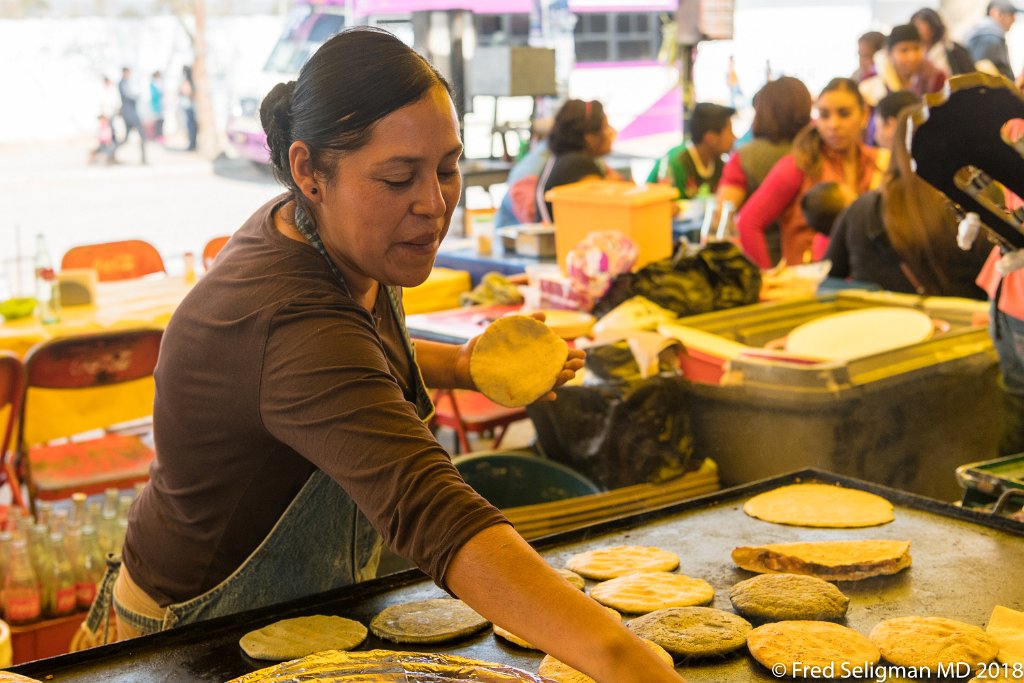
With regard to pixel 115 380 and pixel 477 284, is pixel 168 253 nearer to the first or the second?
pixel 477 284

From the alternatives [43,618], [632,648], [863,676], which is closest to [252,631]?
[632,648]

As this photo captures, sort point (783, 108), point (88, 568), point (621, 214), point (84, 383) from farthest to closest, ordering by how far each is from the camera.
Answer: point (783, 108)
point (621, 214)
point (84, 383)
point (88, 568)

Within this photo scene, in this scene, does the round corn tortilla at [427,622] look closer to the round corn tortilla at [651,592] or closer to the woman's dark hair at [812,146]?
the round corn tortilla at [651,592]

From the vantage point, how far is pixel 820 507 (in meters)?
2.03

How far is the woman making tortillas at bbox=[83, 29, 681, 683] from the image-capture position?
1.12 metres

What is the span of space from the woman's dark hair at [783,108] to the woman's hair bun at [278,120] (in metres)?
4.44

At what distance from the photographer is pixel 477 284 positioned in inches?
186

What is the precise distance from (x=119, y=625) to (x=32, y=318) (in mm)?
2627

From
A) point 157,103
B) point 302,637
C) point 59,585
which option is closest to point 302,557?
point 302,637

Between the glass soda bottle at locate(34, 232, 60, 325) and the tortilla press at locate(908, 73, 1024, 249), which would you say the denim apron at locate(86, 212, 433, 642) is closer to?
the tortilla press at locate(908, 73, 1024, 249)

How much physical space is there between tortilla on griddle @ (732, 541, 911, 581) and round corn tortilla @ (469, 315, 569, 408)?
0.43 meters

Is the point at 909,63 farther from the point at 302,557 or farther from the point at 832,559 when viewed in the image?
the point at 302,557

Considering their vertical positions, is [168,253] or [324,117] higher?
[324,117]

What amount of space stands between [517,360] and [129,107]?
7556mm
